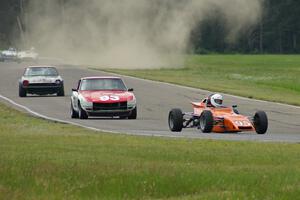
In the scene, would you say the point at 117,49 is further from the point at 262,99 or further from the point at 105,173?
the point at 105,173

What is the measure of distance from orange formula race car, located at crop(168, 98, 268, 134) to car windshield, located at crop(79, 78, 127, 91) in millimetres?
6997

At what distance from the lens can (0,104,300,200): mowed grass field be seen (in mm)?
13758

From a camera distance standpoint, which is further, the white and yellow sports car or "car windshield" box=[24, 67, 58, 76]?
"car windshield" box=[24, 67, 58, 76]

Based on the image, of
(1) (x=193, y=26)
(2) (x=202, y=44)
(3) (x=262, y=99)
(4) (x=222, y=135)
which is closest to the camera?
(4) (x=222, y=135)

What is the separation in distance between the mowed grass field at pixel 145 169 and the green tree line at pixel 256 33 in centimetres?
7522

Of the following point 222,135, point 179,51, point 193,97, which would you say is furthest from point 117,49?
Answer: point 222,135

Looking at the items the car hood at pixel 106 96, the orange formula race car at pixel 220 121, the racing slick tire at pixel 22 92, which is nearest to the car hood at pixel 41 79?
the racing slick tire at pixel 22 92

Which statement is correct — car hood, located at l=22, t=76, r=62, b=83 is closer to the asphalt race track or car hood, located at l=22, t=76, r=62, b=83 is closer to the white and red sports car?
the asphalt race track

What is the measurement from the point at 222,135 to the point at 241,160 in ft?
25.2

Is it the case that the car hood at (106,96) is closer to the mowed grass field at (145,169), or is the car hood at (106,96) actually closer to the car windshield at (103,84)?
the car windshield at (103,84)

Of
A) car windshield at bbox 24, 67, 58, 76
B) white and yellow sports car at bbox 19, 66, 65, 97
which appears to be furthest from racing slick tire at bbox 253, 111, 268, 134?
car windshield at bbox 24, 67, 58, 76

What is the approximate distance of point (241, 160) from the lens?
1750 centimetres

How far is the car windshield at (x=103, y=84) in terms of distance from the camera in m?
34.3

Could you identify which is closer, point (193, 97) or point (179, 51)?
point (193, 97)
